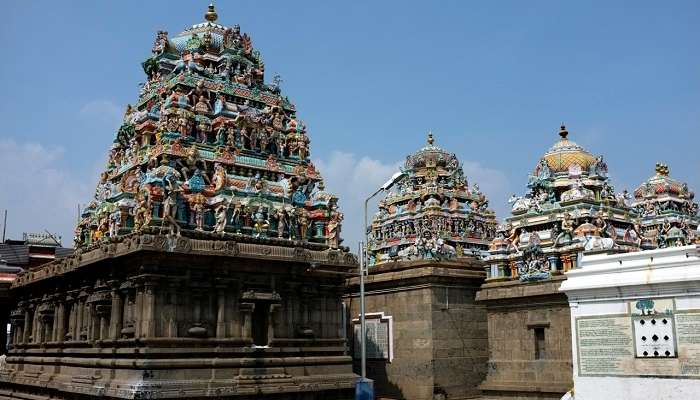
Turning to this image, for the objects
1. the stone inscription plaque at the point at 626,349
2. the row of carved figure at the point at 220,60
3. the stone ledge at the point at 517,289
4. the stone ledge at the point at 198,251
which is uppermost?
the row of carved figure at the point at 220,60

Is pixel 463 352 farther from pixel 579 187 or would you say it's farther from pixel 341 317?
pixel 579 187

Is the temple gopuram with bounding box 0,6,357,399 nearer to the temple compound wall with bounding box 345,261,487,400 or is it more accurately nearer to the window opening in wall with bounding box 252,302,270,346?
the window opening in wall with bounding box 252,302,270,346

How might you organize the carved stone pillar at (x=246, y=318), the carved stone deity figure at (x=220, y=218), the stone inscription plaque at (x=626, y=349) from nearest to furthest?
the stone inscription plaque at (x=626, y=349)
the carved stone pillar at (x=246, y=318)
the carved stone deity figure at (x=220, y=218)

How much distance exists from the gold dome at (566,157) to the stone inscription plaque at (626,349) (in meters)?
23.4

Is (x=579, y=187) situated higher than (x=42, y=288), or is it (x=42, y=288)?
(x=579, y=187)

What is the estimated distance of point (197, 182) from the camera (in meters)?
28.0

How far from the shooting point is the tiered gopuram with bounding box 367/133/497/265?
44656 mm

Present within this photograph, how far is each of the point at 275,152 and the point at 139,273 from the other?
947 centimetres

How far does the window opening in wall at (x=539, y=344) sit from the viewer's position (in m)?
29.1

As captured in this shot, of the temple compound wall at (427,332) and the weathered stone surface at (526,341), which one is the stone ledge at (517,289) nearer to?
the weathered stone surface at (526,341)

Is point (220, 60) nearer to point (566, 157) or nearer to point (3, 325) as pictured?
point (566, 157)

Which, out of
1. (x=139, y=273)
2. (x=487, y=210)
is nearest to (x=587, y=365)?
(x=139, y=273)

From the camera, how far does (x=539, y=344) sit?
96.1ft

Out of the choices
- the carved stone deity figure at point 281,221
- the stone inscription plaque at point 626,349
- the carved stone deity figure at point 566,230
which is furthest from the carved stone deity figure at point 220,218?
the stone inscription plaque at point 626,349
